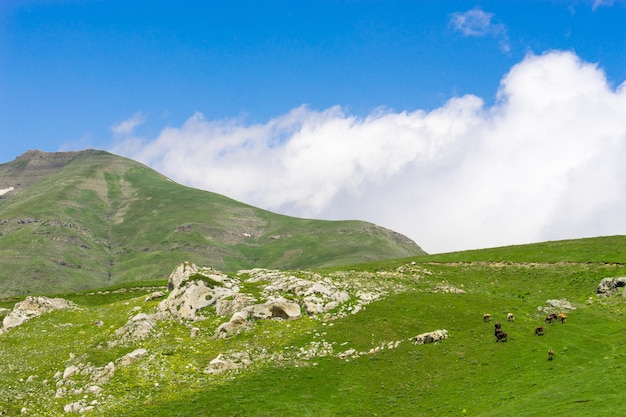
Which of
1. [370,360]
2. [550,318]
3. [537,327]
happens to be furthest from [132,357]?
[550,318]

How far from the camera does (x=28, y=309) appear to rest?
76562 millimetres

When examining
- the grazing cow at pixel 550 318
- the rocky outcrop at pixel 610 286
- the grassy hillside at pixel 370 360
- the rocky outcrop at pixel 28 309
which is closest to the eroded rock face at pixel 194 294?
the grassy hillside at pixel 370 360

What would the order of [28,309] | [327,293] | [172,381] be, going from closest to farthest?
1. [172,381]
2. [327,293]
3. [28,309]

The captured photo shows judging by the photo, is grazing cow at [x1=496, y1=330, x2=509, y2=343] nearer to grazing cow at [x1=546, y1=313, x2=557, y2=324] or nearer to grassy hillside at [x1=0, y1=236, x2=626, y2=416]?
grassy hillside at [x1=0, y1=236, x2=626, y2=416]

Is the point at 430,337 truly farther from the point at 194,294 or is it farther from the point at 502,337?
the point at 194,294

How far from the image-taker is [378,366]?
164ft

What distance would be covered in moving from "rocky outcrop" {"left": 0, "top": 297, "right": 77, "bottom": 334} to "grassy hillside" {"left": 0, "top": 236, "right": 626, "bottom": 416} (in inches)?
93.0

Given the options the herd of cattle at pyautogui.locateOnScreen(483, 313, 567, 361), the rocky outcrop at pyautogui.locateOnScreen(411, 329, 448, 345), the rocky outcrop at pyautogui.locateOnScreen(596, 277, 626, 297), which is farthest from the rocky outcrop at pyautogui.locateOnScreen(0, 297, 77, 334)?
the rocky outcrop at pyautogui.locateOnScreen(596, 277, 626, 297)

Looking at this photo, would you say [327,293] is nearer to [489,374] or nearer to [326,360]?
[326,360]

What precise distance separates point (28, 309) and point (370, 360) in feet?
185

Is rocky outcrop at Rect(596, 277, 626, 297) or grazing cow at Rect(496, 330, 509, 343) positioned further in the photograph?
rocky outcrop at Rect(596, 277, 626, 297)

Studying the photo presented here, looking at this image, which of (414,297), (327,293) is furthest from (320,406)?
(414,297)

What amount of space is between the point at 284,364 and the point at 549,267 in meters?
52.5

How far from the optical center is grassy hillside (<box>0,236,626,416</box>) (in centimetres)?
4119
